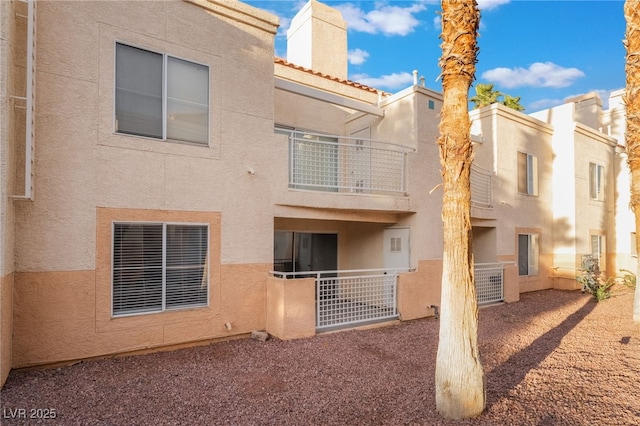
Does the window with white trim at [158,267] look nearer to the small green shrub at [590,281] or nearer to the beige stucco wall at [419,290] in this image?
the beige stucco wall at [419,290]

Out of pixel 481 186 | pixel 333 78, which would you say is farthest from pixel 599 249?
pixel 333 78

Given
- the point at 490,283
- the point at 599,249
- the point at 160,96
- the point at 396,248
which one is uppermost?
the point at 160,96

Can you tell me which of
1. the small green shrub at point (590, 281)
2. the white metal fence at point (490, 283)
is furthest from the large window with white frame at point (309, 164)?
the small green shrub at point (590, 281)

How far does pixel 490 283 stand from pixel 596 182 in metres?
9.92

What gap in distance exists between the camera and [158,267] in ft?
24.2

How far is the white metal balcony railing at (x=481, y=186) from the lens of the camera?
13.6 m

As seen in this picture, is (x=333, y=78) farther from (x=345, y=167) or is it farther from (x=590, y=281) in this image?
(x=590, y=281)

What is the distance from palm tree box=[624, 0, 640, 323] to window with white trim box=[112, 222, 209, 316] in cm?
1117

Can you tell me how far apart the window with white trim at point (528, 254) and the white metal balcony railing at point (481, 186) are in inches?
116

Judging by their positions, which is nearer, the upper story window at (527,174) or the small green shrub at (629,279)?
the upper story window at (527,174)

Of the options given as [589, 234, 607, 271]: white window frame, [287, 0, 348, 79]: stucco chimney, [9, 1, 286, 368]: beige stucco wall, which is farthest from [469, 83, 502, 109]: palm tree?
[9, 1, 286, 368]: beige stucco wall

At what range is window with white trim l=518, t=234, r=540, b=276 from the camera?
15.6 m

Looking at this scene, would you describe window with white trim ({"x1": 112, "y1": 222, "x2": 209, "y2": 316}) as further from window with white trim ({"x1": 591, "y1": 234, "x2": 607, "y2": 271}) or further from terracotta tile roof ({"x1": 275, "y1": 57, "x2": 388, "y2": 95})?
window with white trim ({"x1": 591, "y1": 234, "x2": 607, "y2": 271})

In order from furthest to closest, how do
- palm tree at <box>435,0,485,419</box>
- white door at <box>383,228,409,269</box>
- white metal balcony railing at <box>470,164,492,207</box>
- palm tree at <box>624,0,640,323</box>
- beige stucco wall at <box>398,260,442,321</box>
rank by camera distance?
white metal balcony railing at <box>470,164,492,207</box>, white door at <box>383,228,409,269</box>, beige stucco wall at <box>398,260,442,321</box>, palm tree at <box>624,0,640,323</box>, palm tree at <box>435,0,485,419</box>
